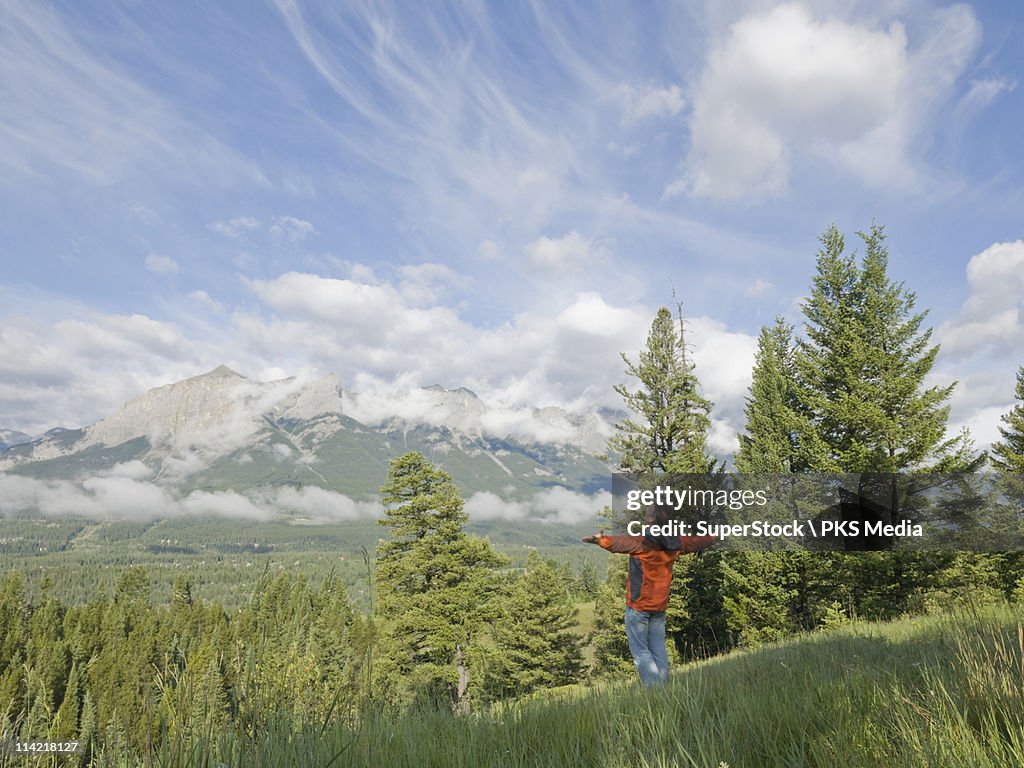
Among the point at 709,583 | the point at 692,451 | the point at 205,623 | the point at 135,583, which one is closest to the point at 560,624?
the point at 709,583

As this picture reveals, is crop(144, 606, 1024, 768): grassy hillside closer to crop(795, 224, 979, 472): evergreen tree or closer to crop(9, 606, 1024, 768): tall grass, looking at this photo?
crop(9, 606, 1024, 768): tall grass

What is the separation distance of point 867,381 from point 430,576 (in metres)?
20.2

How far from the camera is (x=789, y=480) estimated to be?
2128 cm

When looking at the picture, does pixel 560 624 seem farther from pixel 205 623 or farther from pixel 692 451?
pixel 205 623

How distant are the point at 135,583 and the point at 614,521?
8474 cm

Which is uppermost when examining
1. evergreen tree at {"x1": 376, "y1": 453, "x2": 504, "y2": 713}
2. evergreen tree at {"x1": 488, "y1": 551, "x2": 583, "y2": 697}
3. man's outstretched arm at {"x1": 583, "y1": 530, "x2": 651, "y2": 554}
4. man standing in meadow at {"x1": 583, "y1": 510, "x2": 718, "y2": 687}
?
man's outstretched arm at {"x1": 583, "y1": 530, "x2": 651, "y2": 554}

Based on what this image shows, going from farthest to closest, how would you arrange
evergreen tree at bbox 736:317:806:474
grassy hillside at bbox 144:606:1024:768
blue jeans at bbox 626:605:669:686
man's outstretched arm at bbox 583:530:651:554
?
evergreen tree at bbox 736:317:806:474 → man's outstretched arm at bbox 583:530:651:554 → blue jeans at bbox 626:605:669:686 → grassy hillside at bbox 144:606:1024:768

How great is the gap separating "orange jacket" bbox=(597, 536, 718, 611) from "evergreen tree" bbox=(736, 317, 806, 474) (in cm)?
1672

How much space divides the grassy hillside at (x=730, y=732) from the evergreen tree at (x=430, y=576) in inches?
853

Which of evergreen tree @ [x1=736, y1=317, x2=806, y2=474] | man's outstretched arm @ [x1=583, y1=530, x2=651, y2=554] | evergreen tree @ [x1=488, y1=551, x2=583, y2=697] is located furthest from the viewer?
evergreen tree @ [x1=488, y1=551, x2=583, y2=697]

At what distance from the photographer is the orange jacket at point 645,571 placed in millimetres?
6562

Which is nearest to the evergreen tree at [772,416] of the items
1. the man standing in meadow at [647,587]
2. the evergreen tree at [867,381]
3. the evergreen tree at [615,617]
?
the evergreen tree at [867,381]

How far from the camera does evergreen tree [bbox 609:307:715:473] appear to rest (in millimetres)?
24109

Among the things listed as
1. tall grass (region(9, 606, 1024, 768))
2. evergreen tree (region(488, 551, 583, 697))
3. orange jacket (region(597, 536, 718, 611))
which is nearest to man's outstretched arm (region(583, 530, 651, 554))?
orange jacket (region(597, 536, 718, 611))
